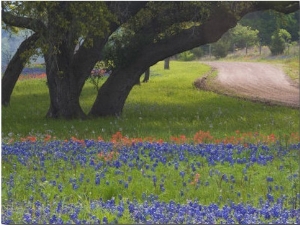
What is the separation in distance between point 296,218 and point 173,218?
1317mm

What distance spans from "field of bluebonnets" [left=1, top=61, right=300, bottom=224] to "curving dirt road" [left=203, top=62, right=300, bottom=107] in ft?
51.8

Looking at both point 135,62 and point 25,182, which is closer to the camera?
point 25,182

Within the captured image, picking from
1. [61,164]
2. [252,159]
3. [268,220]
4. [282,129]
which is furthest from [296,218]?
[282,129]

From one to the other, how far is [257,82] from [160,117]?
20.2m

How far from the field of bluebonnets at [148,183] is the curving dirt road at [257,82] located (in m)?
15.8

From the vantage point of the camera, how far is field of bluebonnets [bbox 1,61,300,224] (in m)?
6.22

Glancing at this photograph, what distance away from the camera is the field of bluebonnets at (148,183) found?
622cm

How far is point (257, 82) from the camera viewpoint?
38.0 metres

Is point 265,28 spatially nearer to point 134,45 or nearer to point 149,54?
point 149,54

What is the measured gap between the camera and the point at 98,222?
231 inches

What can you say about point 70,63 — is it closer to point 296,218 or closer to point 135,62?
point 135,62

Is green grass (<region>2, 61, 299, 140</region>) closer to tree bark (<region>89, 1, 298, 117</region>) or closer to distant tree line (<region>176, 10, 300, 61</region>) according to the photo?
tree bark (<region>89, 1, 298, 117</region>)

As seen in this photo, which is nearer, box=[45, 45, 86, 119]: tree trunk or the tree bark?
box=[45, 45, 86, 119]: tree trunk

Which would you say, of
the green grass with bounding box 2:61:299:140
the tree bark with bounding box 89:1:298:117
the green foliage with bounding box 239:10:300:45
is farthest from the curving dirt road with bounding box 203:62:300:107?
the tree bark with bounding box 89:1:298:117
